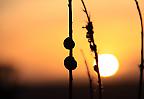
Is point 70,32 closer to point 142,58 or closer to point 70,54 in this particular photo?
point 70,54

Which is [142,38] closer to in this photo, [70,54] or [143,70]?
[143,70]

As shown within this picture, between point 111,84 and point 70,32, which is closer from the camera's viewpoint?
point 70,32

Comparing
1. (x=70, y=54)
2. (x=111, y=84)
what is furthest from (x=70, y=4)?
(x=111, y=84)

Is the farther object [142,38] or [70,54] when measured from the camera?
[142,38]

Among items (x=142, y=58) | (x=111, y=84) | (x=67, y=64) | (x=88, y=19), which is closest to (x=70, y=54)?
(x=67, y=64)

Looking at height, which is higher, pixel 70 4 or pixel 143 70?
pixel 70 4

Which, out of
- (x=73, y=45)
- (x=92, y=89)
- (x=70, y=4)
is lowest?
(x=92, y=89)

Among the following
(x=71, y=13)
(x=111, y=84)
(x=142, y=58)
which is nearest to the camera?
(x=71, y=13)

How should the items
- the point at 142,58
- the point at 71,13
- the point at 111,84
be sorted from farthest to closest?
the point at 111,84, the point at 142,58, the point at 71,13

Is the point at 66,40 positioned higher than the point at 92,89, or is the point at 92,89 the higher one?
the point at 66,40
